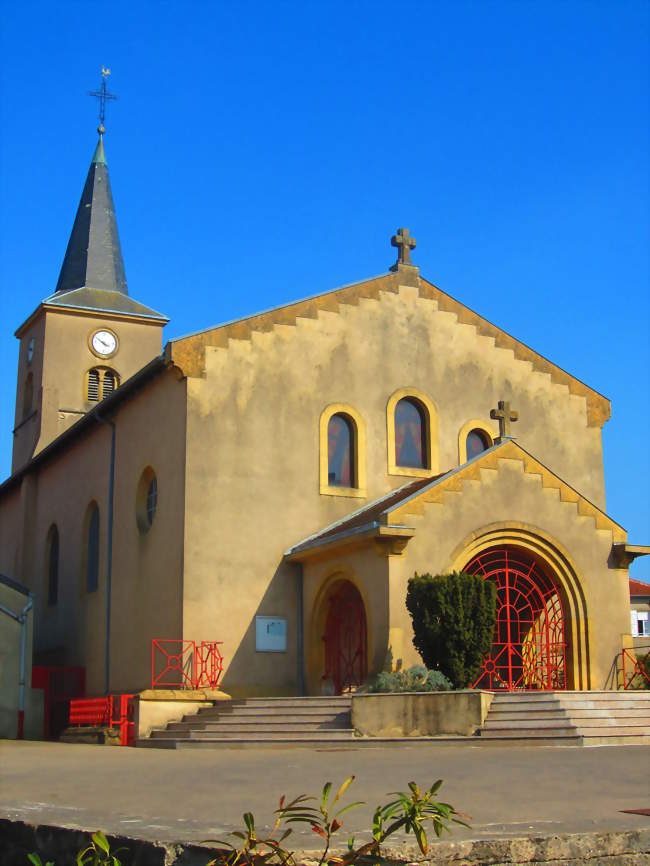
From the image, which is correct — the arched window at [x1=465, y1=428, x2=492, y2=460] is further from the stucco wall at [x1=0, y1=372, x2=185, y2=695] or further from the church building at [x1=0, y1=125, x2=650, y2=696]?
the stucco wall at [x1=0, y1=372, x2=185, y2=695]

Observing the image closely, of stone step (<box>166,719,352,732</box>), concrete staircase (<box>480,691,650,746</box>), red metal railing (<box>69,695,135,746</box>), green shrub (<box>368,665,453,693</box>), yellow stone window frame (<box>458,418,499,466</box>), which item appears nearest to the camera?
concrete staircase (<box>480,691,650,746</box>)

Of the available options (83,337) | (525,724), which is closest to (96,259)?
(83,337)

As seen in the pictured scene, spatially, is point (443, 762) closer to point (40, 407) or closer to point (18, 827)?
point (18, 827)

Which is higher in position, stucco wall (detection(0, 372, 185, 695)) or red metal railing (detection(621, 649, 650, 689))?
stucco wall (detection(0, 372, 185, 695))

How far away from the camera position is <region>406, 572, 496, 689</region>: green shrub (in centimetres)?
1800

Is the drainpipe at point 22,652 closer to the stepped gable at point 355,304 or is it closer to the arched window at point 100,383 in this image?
the stepped gable at point 355,304

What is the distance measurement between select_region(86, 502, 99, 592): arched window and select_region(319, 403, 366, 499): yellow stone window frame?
7.42 metres

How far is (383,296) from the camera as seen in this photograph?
85.3ft

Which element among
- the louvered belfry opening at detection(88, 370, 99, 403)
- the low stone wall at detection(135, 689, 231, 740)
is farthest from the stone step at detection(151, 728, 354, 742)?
the louvered belfry opening at detection(88, 370, 99, 403)

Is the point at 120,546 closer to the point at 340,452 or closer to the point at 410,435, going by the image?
the point at 340,452

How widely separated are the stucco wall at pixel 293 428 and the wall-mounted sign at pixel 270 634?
16 cm

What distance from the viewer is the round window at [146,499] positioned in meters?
25.0

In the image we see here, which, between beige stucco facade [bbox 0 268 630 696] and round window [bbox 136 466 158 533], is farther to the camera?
round window [bbox 136 466 158 533]

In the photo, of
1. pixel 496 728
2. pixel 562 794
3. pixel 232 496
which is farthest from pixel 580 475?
pixel 562 794
